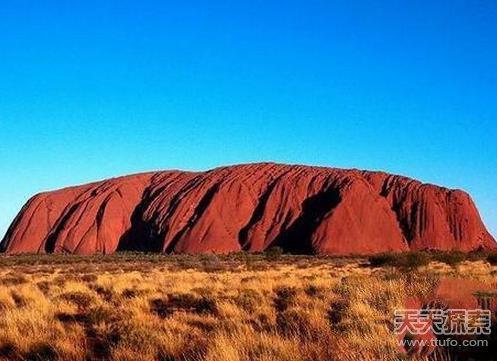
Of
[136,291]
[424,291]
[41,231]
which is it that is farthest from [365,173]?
[424,291]

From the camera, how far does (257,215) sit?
79562 mm

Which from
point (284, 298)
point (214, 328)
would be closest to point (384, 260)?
point (284, 298)

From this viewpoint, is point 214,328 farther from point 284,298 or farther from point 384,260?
point 384,260

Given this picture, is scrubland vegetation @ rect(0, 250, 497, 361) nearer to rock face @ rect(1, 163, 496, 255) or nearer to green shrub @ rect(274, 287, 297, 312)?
green shrub @ rect(274, 287, 297, 312)

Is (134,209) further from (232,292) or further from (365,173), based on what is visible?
(232,292)

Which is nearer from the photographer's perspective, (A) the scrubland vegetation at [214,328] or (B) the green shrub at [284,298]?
(A) the scrubland vegetation at [214,328]

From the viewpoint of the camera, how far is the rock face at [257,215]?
246ft

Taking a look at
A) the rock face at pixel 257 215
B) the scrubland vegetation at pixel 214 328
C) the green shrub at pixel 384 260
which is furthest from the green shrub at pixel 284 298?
the rock face at pixel 257 215

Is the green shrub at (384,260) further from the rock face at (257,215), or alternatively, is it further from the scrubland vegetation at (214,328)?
the rock face at (257,215)

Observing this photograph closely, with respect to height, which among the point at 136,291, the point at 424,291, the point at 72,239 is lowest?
the point at 72,239

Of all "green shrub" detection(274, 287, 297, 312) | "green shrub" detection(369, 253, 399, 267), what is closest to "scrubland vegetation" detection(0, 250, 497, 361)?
"green shrub" detection(274, 287, 297, 312)

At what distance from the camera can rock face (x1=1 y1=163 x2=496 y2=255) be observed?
246 feet

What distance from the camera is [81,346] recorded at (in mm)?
8625

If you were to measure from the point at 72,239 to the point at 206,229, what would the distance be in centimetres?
1978
